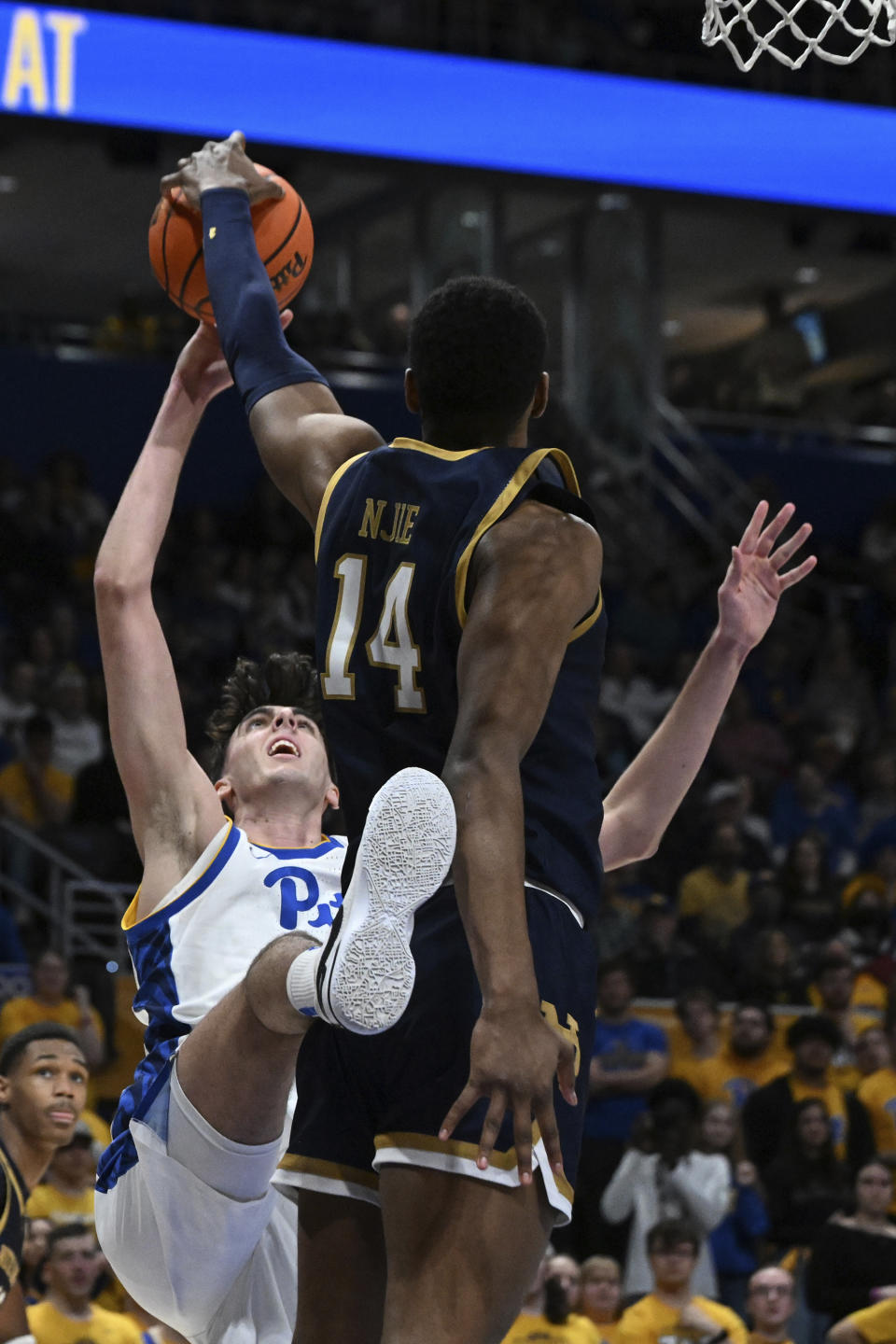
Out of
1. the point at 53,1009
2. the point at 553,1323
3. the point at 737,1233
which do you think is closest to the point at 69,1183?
the point at 53,1009

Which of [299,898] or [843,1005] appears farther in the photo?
[843,1005]

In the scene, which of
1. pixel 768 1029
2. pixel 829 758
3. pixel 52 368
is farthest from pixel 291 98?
pixel 768 1029

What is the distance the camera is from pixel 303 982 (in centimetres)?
282

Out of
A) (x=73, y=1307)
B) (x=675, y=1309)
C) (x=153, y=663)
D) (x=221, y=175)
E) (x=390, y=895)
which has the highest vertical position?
(x=221, y=175)

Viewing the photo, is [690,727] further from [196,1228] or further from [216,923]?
[196,1228]

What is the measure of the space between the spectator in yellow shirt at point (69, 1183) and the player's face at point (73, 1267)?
53 cm

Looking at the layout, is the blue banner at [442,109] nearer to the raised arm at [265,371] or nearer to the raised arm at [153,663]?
the raised arm at [153,663]

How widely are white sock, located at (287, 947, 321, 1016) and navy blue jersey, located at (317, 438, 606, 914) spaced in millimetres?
221

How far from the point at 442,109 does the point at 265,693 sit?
950 centimetres

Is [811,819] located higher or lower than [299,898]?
lower

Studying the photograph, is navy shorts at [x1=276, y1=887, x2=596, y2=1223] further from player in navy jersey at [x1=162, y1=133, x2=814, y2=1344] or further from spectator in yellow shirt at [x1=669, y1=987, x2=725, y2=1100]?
spectator in yellow shirt at [x1=669, y1=987, x2=725, y2=1100]

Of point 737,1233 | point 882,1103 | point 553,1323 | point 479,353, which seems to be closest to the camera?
point 479,353

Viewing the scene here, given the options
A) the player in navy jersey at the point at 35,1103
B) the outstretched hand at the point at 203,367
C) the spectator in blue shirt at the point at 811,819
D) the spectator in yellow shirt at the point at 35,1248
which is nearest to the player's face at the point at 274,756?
the outstretched hand at the point at 203,367

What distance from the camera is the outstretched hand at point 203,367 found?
13.0ft
